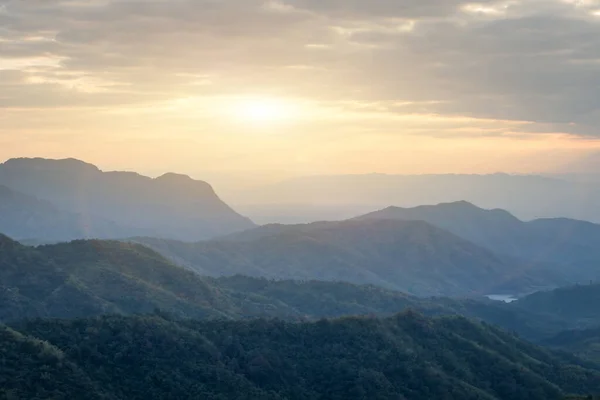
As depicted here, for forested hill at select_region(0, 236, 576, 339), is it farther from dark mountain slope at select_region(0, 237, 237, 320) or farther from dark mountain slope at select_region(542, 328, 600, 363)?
dark mountain slope at select_region(542, 328, 600, 363)

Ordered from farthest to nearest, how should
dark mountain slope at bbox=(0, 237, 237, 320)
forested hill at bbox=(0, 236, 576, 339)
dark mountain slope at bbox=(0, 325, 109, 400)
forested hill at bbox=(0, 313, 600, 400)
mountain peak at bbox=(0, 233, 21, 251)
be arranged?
mountain peak at bbox=(0, 233, 21, 251) < forested hill at bbox=(0, 236, 576, 339) < dark mountain slope at bbox=(0, 237, 237, 320) < forested hill at bbox=(0, 313, 600, 400) < dark mountain slope at bbox=(0, 325, 109, 400)

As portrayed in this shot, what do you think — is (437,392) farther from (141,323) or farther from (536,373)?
(141,323)

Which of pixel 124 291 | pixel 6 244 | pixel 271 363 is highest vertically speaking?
pixel 6 244

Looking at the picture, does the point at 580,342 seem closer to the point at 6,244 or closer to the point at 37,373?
the point at 6,244

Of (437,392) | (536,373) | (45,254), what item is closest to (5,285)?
(45,254)

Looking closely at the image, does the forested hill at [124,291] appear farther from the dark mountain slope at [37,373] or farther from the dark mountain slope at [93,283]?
the dark mountain slope at [37,373]

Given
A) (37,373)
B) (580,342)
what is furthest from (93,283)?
(580,342)

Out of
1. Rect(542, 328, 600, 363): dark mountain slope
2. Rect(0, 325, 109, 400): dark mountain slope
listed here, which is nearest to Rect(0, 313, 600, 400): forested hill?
Rect(0, 325, 109, 400): dark mountain slope

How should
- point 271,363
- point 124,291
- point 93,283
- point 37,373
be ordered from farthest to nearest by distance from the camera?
1. point 93,283
2. point 124,291
3. point 271,363
4. point 37,373
